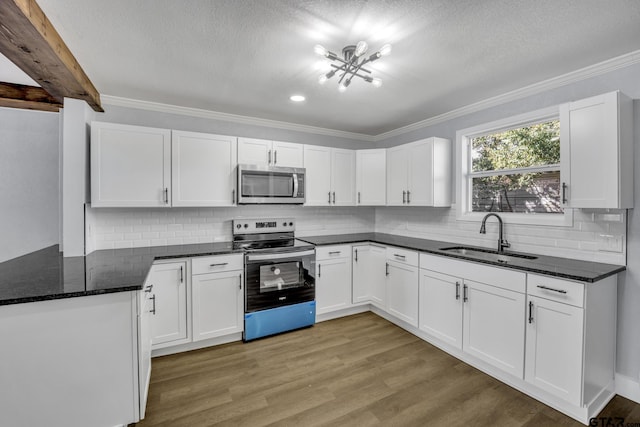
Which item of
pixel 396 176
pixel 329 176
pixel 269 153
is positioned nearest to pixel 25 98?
pixel 269 153

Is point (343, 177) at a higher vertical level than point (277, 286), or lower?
higher

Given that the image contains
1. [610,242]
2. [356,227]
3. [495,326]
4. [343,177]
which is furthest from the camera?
[356,227]

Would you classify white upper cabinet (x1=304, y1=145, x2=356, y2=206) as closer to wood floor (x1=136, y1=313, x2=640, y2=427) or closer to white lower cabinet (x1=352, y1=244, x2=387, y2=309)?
white lower cabinet (x1=352, y1=244, x2=387, y2=309)

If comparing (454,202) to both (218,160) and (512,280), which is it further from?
(218,160)

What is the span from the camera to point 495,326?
2266 millimetres

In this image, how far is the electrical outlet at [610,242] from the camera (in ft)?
6.94

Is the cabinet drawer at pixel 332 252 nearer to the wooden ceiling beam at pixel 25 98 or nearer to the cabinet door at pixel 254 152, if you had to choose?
the cabinet door at pixel 254 152

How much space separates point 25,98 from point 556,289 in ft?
15.4

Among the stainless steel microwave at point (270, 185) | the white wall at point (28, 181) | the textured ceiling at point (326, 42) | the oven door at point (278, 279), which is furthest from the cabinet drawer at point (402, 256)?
the white wall at point (28, 181)

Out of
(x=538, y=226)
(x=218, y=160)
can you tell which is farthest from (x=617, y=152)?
(x=218, y=160)

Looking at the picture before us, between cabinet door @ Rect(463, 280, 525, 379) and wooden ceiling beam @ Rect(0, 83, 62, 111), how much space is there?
4.28 metres

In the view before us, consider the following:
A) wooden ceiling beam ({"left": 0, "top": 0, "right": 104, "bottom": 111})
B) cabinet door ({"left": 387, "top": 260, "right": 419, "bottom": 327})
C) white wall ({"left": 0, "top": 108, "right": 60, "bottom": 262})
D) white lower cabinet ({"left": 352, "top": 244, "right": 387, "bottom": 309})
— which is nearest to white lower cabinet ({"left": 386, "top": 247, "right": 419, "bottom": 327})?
cabinet door ({"left": 387, "top": 260, "right": 419, "bottom": 327})

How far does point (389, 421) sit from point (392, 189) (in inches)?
102

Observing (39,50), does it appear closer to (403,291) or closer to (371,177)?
(371,177)
